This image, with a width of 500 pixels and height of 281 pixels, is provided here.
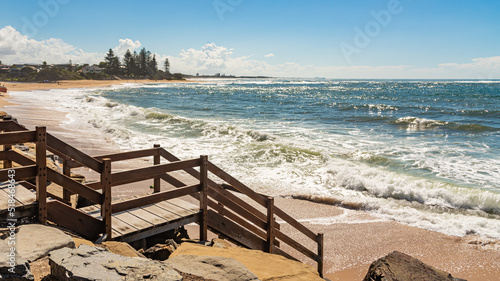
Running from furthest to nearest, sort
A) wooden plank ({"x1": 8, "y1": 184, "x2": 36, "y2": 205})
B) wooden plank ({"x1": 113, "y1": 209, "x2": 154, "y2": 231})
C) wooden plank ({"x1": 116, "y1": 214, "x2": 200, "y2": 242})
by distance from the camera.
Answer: wooden plank ({"x1": 113, "y1": 209, "x2": 154, "y2": 231}) < wooden plank ({"x1": 116, "y1": 214, "x2": 200, "y2": 242}) < wooden plank ({"x1": 8, "y1": 184, "x2": 36, "y2": 205})

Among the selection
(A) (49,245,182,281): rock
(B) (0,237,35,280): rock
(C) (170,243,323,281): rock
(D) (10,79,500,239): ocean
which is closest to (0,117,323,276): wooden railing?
(C) (170,243,323,281): rock

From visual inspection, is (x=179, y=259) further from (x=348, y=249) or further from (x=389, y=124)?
(x=389, y=124)

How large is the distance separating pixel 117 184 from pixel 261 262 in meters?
2.29

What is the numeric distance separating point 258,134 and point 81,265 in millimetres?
17255

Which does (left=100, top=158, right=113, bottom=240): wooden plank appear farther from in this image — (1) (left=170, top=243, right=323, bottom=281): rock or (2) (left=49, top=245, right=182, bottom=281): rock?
(2) (left=49, top=245, right=182, bottom=281): rock

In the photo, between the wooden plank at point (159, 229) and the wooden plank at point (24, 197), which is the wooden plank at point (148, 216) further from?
the wooden plank at point (24, 197)

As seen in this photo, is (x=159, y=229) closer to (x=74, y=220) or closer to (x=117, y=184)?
(x=117, y=184)

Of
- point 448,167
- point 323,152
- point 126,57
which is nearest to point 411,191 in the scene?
point 448,167

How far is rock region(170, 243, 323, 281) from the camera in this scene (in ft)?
16.1

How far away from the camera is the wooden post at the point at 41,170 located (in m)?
4.24

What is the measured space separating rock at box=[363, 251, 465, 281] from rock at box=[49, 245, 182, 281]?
2947mm

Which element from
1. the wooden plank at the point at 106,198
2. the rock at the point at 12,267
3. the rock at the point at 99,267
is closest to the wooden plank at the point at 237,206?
the wooden plank at the point at 106,198

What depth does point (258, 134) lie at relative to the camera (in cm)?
2048

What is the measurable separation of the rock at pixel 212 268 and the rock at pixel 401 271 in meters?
1.89
